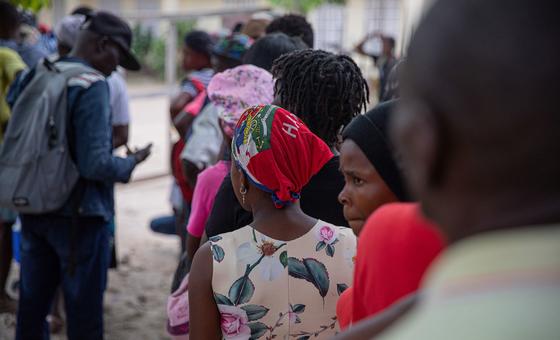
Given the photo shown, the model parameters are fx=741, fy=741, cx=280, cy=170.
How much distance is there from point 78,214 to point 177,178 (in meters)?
1.17

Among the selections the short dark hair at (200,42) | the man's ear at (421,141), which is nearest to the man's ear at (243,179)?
the man's ear at (421,141)

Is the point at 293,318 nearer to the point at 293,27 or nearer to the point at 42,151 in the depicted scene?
the point at 42,151

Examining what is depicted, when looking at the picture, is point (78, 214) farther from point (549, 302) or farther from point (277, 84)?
point (549, 302)

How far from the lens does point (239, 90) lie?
3.25 metres

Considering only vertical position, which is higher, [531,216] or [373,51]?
[531,216]

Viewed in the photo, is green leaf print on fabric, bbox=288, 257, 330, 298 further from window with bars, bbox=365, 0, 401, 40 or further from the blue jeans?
window with bars, bbox=365, 0, 401, 40

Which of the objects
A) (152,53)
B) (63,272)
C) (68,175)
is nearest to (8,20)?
(68,175)

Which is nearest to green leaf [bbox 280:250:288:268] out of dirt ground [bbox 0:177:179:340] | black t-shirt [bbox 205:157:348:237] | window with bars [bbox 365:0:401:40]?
black t-shirt [bbox 205:157:348:237]

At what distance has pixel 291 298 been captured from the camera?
2199mm

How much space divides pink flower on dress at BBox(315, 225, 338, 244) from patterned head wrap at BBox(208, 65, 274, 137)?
3.29 feet

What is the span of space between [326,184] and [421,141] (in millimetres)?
1738

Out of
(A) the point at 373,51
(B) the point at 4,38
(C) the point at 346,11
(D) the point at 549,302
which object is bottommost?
(C) the point at 346,11

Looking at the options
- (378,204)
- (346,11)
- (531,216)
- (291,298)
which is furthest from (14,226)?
(346,11)

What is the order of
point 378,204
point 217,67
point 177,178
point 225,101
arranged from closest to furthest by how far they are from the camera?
1. point 378,204
2. point 225,101
3. point 217,67
4. point 177,178
